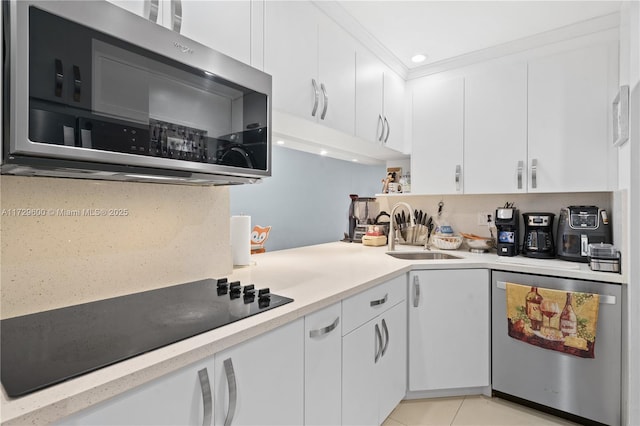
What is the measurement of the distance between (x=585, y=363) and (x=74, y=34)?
8.29ft

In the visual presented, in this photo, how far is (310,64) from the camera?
68.6 inches

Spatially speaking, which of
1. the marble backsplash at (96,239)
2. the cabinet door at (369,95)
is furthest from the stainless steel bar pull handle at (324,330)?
the cabinet door at (369,95)

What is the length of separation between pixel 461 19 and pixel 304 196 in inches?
60.8

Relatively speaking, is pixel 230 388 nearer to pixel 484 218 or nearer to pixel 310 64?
pixel 310 64

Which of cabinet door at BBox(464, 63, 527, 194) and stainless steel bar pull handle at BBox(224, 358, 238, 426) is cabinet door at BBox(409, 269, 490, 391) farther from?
stainless steel bar pull handle at BBox(224, 358, 238, 426)

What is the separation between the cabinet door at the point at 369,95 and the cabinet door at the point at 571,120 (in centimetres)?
97

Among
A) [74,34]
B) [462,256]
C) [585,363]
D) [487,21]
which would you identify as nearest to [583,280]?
[585,363]

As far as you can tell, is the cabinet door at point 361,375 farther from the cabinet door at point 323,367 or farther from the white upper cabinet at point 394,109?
the white upper cabinet at point 394,109

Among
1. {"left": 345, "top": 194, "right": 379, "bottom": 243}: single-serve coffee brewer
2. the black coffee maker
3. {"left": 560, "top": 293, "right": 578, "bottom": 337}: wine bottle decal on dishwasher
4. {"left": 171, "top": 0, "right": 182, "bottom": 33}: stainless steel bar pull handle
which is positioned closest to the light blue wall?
{"left": 345, "top": 194, "right": 379, "bottom": 243}: single-serve coffee brewer

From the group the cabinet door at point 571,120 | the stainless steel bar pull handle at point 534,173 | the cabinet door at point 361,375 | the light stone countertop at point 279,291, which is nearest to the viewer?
the light stone countertop at point 279,291

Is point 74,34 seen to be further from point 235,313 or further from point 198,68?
point 235,313

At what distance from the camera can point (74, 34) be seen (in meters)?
0.81

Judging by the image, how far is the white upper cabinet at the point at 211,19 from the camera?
3.52 ft

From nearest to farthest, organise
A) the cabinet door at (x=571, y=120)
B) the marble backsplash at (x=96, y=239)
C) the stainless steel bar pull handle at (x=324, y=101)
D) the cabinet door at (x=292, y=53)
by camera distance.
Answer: the marble backsplash at (x=96, y=239) < the cabinet door at (x=292, y=53) < the stainless steel bar pull handle at (x=324, y=101) < the cabinet door at (x=571, y=120)
